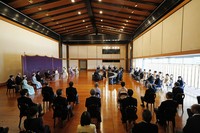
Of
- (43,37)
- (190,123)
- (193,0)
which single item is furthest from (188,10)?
(43,37)

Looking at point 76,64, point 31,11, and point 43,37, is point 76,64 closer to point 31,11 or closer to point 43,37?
point 43,37

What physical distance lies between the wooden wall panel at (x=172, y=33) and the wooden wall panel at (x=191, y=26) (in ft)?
1.33

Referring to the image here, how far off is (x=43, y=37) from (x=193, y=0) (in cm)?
1320

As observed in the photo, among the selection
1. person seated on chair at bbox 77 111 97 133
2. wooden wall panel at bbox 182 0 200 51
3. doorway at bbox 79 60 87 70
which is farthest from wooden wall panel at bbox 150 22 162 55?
doorway at bbox 79 60 87 70

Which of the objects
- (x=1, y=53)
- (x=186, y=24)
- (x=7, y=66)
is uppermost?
(x=186, y=24)

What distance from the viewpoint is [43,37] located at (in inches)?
580

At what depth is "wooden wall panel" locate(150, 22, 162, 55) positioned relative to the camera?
348 inches

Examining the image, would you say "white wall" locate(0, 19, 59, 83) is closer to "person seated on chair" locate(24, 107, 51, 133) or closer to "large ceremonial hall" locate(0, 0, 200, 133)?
"large ceremonial hall" locate(0, 0, 200, 133)

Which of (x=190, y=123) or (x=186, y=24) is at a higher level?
(x=186, y=24)

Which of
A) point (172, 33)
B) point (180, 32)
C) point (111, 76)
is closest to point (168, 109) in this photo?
point (180, 32)

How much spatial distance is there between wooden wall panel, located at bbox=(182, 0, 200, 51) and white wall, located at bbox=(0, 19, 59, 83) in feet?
34.2

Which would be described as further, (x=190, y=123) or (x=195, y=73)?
(x=195, y=73)

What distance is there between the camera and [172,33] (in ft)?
23.6

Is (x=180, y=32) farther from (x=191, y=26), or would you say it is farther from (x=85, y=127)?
(x=85, y=127)
